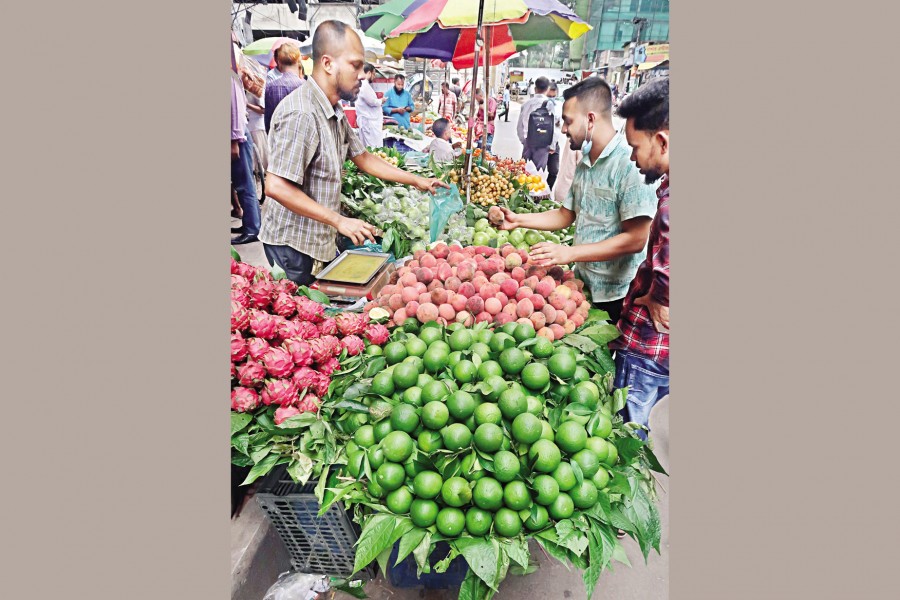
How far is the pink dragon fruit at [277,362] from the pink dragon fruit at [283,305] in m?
0.28

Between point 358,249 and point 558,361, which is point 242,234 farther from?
point 558,361

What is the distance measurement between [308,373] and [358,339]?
33cm

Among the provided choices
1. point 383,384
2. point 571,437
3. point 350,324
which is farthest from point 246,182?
point 571,437

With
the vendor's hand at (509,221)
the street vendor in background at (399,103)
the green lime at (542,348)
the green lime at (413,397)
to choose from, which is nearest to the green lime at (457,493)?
the green lime at (413,397)

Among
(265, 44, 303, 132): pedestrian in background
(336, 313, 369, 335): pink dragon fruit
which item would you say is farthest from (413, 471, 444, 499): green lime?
(265, 44, 303, 132): pedestrian in background

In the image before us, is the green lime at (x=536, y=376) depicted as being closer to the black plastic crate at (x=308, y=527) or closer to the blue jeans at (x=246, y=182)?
the black plastic crate at (x=308, y=527)

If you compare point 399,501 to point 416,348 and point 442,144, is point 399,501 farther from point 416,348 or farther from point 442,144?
point 442,144

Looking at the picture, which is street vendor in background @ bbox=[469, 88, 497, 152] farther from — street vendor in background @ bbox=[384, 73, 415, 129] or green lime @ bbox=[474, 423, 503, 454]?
green lime @ bbox=[474, 423, 503, 454]

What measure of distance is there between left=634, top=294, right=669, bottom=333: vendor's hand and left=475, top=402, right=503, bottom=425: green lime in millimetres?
1110

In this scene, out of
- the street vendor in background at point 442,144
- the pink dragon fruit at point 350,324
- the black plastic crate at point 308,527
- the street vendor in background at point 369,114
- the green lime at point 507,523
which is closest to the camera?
the green lime at point 507,523

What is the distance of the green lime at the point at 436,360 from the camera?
2.11 m

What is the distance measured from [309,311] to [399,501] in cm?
99

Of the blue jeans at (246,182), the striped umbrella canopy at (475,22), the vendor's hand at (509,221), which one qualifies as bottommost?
the vendor's hand at (509,221)

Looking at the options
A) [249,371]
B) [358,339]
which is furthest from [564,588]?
[249,371]
